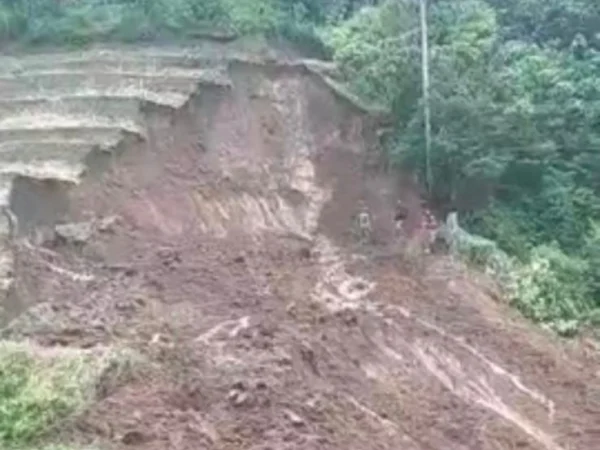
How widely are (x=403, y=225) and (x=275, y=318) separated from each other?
427 cm

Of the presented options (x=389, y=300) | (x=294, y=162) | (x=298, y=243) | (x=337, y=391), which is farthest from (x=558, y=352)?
(x=294, y=162)

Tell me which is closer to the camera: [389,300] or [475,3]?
[389,300]

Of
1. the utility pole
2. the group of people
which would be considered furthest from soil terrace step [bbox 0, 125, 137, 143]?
the utility pole

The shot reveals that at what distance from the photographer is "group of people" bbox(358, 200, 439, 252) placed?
47.0 ft

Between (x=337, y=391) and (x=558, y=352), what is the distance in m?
2.83

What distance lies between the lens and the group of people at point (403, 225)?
14.3m

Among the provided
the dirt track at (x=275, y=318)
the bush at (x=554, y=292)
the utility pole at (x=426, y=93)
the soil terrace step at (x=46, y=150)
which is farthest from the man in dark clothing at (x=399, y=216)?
the soil terrace step at (x=46, y=150)

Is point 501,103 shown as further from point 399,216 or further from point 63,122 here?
point 63,122

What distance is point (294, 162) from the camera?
17.0 meters

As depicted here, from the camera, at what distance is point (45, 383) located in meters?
8.47

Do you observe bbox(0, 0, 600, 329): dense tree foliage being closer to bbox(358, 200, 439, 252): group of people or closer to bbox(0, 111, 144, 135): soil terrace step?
bbox(358, 200, 439, 252): group of people

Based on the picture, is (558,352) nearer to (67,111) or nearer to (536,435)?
(536,435)

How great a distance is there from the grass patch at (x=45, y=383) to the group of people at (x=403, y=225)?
18.8 ft

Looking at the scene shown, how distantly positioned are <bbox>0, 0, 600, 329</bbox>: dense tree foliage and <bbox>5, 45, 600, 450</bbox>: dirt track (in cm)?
85
